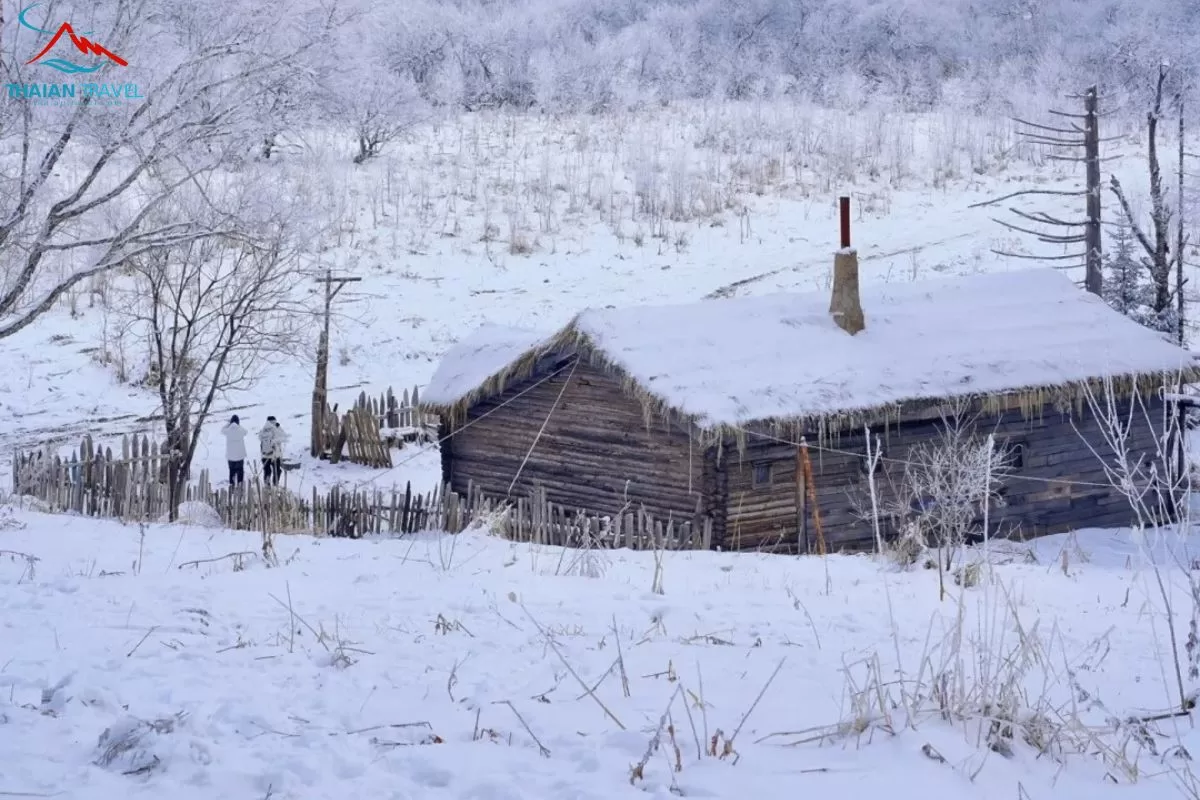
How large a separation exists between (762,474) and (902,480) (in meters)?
1.67

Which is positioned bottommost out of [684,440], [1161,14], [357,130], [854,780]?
[854,780]

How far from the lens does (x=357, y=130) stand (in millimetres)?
35656

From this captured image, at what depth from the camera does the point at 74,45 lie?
1148 centimetres

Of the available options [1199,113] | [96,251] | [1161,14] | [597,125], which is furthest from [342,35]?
[1161,14]

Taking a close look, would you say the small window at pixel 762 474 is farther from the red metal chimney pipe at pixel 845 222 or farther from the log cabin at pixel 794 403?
the red metal chimney pipe at pixel 845 222

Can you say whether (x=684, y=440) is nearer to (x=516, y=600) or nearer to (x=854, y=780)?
(x=516, y=600)

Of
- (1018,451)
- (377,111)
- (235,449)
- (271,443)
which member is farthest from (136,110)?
(377,111)

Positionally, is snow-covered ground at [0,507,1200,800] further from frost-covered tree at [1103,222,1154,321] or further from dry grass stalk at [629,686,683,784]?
frost-covered tree at [1103,222,1154,321]

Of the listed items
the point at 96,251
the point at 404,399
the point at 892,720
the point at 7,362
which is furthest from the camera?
the point at 7,362

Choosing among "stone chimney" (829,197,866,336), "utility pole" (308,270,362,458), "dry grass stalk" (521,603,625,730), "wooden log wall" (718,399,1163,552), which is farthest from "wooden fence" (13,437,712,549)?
"utility pole" (308,270,362,458)

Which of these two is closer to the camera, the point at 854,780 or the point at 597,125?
the point at 854,780

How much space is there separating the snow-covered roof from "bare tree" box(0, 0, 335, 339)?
4.51 meters

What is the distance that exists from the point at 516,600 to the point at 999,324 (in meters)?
11.6

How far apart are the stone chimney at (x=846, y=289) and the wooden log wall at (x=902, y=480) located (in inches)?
64.9
